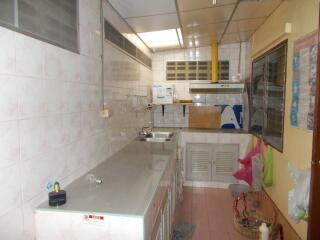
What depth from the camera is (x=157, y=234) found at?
1.50 meters

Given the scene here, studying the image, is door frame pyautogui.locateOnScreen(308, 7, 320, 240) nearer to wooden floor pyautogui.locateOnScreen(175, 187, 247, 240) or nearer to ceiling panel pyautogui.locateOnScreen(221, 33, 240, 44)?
wooden floor pyautogui.locateOnScreen(175, 187, 247, 240)

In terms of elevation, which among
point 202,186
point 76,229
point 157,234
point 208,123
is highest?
point 208,123

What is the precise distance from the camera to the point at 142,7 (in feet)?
7.57

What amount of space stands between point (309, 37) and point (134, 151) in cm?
184

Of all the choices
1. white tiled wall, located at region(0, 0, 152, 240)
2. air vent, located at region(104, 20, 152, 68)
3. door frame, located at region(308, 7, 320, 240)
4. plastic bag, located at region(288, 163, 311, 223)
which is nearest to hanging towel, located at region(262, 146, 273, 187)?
plastic bag, located at region(288, 163, 311, 223)

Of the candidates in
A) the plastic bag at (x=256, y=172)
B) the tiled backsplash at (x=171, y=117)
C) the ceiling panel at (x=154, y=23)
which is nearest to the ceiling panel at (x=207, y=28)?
the ceiling panel at (x=154, y=23)

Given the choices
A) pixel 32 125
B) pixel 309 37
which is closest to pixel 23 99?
pixel 32 125

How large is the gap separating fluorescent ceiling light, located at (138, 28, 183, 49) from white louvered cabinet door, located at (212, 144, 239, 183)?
5.69 feet

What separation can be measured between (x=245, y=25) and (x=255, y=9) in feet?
1.85

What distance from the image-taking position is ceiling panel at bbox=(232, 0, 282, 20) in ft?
7.60

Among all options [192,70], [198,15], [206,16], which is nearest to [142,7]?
[198,15]

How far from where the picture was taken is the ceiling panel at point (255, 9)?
2.32 metres

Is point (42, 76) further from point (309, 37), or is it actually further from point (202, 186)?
point (202, 186)

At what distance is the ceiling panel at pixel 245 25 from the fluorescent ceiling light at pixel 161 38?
2.38ft
